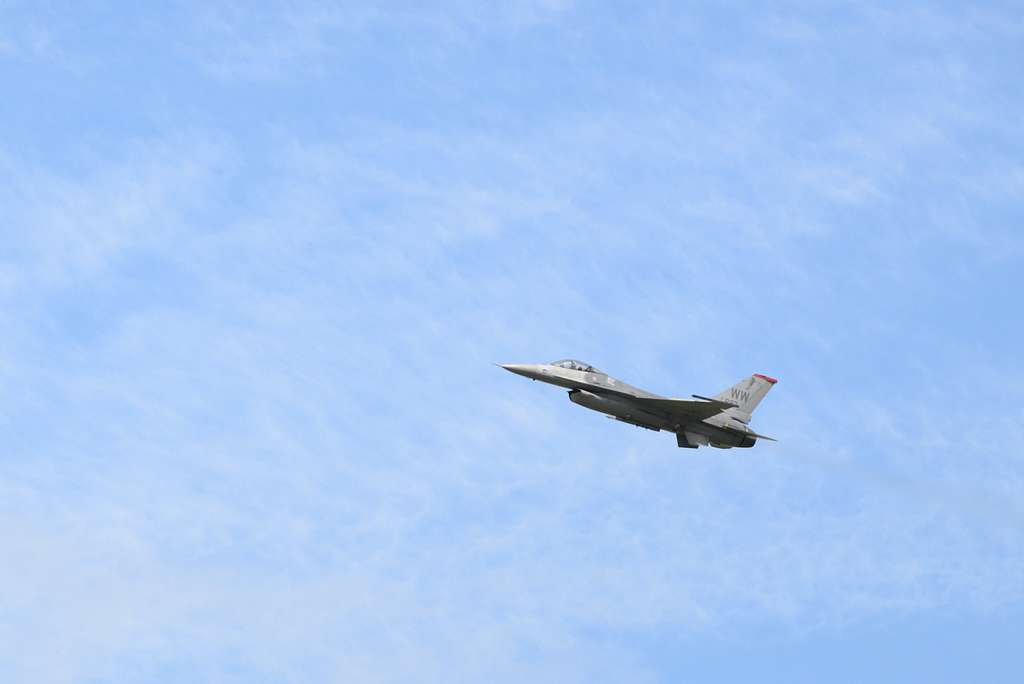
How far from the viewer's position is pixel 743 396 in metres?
102

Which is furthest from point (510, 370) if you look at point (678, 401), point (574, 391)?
point (678, 401)

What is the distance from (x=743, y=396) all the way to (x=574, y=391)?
1174cm

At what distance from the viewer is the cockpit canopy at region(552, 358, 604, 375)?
10006 centimetres

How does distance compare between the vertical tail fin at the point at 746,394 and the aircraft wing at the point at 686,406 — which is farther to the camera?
the vertical tail fin at the point at 746,394

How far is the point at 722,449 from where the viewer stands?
101 metres

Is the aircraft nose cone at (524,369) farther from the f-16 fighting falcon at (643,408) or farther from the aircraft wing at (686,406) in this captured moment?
the aircraft wing at (686,406)

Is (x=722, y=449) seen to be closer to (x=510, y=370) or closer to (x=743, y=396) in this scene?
(x=743, y=396)

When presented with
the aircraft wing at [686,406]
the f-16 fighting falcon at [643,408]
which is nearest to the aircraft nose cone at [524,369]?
the f-16 fighting falcon at [643,408]

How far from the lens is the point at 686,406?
317 feet

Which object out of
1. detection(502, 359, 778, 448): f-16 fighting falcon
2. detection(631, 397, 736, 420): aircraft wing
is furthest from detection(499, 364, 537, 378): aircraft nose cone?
detection(631, 397, 736, 420): aircraft wing

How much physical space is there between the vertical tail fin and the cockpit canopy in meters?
9.09

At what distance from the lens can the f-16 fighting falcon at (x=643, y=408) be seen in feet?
321

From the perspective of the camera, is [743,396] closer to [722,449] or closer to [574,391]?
[722,449]

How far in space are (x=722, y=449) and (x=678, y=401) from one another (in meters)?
6.41
